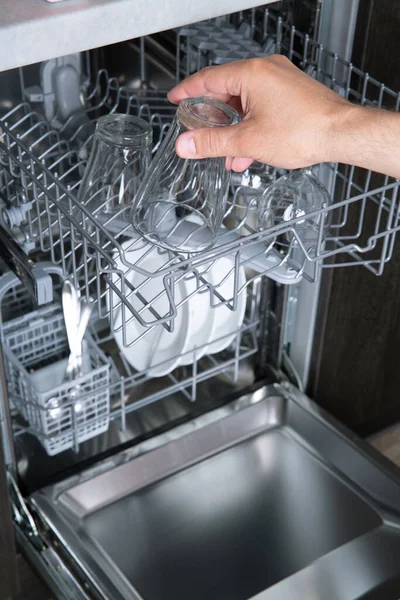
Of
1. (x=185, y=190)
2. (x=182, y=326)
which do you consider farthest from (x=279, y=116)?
(x=182, y=326)

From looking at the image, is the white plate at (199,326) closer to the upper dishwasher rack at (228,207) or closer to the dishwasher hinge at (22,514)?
the upper dishwasher rack at (228,207)

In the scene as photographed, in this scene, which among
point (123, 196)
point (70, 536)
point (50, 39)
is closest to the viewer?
point (50, 39)

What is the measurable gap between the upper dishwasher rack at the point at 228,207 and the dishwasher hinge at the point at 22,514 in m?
0.31

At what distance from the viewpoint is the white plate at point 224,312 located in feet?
4.58

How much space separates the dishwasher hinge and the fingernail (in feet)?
2.18

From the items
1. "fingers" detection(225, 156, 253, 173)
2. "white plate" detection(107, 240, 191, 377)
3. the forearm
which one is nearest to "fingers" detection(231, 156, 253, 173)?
"fingers" detection(225, 156, 253, 173)

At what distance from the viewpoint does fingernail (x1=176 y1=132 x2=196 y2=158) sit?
2.89 feet

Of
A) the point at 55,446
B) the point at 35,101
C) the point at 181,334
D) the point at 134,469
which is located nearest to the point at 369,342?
the point at 181,334

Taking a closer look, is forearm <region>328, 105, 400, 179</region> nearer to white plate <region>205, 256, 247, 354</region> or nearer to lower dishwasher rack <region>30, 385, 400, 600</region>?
white plate <region>205, 256, 247, 354</region>

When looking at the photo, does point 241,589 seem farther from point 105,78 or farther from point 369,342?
point 105,78

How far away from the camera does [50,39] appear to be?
2.88 feet

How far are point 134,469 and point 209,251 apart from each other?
63 cm

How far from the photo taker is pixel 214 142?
889mm

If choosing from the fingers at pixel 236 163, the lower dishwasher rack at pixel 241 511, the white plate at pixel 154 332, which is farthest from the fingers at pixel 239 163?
the lower dishwasher rack at pixel 241 511
